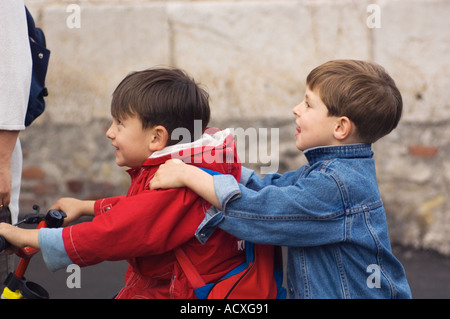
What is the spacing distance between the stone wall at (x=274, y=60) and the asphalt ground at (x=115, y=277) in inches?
6.3

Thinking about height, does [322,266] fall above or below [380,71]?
below

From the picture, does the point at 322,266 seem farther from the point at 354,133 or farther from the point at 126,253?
Result: the point at 126,253

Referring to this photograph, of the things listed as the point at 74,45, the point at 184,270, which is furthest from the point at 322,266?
the point at 74,45

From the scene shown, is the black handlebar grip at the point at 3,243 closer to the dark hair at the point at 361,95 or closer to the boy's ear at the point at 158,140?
the boy's ear at the point at 158,140

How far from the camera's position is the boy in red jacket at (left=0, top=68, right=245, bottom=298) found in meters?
1.69

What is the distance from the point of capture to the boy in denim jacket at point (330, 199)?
5.63 feet

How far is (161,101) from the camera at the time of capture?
186 centimetres

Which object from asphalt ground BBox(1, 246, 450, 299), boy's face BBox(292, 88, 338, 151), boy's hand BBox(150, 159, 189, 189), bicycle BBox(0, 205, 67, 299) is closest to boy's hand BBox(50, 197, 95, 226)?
bicycle BBox(0, 205, 67, 299)

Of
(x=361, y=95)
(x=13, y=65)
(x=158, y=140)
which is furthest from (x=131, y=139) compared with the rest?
(x=361, y=95)

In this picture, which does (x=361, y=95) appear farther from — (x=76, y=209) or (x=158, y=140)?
(x=76, y=209)

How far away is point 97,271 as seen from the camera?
4.05m

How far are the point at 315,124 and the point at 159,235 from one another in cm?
60

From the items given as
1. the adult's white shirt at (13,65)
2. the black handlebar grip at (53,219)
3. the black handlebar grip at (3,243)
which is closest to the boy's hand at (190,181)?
the black handlebar grip at (53,219)
